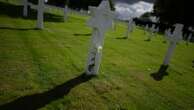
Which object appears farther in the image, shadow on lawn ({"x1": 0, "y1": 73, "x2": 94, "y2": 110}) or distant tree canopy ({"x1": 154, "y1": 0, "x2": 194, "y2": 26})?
distant tree canopy ({"x1": 154, "y1": 0, "x2": 194, "y2": 26})

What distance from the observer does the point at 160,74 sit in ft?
23.2

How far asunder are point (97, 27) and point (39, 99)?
2.21 metres

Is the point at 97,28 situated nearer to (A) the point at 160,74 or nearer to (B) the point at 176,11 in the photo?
(A) the point at 160,74

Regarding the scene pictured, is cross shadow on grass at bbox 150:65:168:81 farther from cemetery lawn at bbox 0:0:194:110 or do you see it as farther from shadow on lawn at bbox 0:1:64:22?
shadow on lawn at bbox 0:1:64:22

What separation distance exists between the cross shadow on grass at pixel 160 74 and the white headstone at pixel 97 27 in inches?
89.0

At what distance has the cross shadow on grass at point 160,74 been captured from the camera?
21.5 feet

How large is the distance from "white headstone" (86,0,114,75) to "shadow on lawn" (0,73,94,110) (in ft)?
2.56

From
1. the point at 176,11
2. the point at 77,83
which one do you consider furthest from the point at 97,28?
the point at 176,11

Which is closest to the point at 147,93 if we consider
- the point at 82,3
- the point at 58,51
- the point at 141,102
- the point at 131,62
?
the point at 141,102

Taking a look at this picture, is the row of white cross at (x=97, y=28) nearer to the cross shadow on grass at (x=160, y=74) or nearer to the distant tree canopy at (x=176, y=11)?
the cross shadow on grass at (x=160, y=74)

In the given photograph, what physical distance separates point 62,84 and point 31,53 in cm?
222

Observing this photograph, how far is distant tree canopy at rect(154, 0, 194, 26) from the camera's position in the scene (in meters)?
38.9

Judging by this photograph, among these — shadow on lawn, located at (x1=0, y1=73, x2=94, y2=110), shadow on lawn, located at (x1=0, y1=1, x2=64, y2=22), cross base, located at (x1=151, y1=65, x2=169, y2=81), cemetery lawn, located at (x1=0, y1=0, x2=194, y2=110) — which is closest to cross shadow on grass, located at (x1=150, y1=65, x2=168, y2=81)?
cross base, located at (x1=151, y1=65, x2=169, y2=81)

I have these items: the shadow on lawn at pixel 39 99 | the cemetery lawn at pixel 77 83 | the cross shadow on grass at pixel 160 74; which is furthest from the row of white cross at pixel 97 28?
the cross shadow on grass at pixel 160 74
